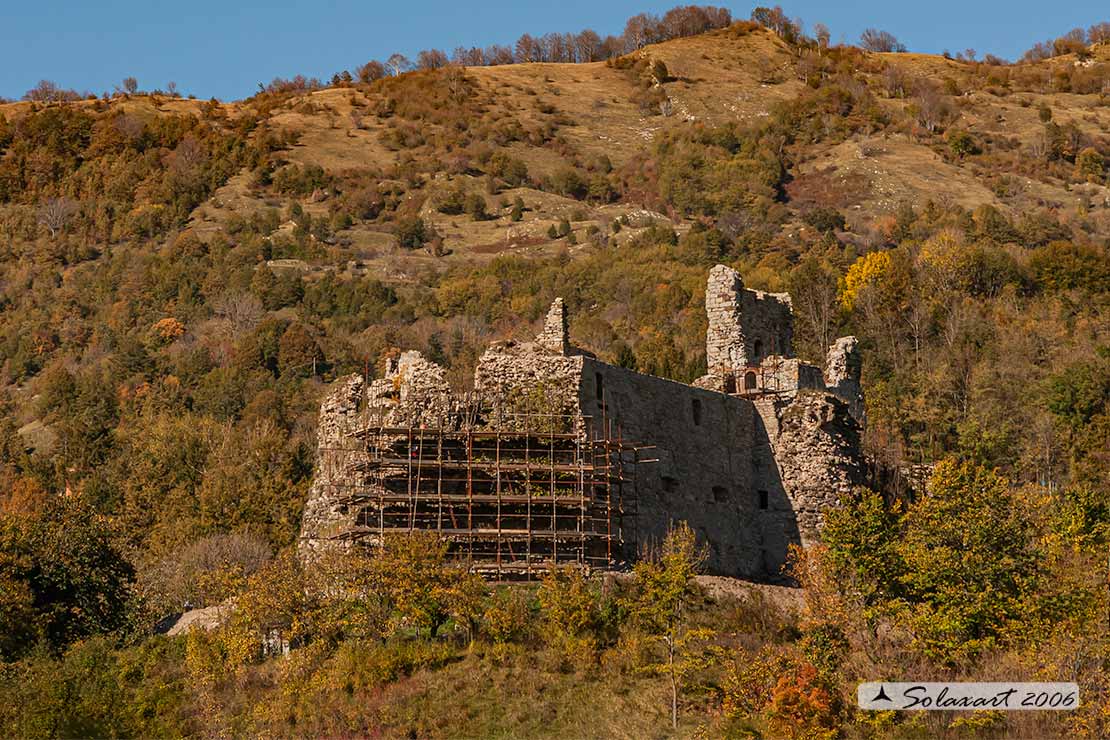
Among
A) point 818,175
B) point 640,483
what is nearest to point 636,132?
point 818,175

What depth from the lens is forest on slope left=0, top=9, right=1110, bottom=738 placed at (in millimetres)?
32000

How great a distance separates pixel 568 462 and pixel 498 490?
1.79m

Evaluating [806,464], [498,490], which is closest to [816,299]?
[806,464]

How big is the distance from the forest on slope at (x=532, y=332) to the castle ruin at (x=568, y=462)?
6.58ft

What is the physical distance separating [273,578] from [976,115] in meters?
101

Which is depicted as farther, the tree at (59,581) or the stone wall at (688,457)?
the stone wall at (688,457)

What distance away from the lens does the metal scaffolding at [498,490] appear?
35.8 m

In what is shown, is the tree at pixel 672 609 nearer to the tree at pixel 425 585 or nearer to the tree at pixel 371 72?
the tree at pixel 425 585

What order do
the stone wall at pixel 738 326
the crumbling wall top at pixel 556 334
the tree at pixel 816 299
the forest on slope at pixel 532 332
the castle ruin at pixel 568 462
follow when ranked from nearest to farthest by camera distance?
1. the forest on slope at pixel 532 332
2. the castle ruin at pixel 568 462
3. the crumbling wall top at pixel 556 334
4. the stone wall at pixel 738 326
5. the tree at pixel 816 299

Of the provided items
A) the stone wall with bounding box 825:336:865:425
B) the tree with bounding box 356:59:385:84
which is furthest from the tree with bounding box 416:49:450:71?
the stone wall with bounding box 825:336:865:425

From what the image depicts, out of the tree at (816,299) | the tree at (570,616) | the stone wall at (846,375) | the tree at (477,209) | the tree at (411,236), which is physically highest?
the tree at (477,209)

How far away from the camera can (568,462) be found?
3656 centimetres

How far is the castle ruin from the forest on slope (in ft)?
6.58

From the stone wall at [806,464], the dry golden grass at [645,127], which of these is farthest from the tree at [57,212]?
the stone wall at [806,464]
